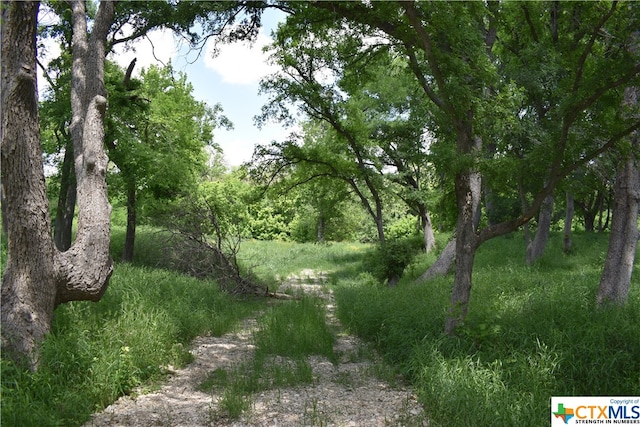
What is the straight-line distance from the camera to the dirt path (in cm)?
452

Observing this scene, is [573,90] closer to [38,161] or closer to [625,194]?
[625,194]

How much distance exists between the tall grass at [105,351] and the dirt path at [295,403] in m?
0.24

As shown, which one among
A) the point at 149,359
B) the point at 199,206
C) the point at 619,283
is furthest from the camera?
the point at 199,206

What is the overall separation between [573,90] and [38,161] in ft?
20.6

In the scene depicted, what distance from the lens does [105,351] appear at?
17.7ft

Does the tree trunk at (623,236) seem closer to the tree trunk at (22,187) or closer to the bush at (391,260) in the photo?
the bush at (391,260)

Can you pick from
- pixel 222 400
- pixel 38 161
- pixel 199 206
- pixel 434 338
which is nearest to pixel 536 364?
pixel 434 338

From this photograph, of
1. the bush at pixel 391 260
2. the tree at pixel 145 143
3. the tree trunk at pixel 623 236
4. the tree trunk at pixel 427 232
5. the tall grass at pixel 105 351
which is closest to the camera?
the tall grass at pixel 105 351

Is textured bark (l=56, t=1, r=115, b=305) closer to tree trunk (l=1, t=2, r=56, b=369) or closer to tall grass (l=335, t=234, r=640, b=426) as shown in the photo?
tree trunk (l=1, t=2, r=56, b=369)

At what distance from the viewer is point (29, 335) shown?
496 cm

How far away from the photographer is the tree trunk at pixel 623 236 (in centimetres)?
762

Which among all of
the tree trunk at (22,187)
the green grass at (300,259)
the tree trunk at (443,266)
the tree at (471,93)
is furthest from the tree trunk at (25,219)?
the green grass at (300,259)

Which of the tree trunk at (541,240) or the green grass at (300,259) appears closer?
the tree trunk at (541,240)

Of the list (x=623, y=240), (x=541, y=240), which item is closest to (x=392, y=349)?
(x=623, y=240)
